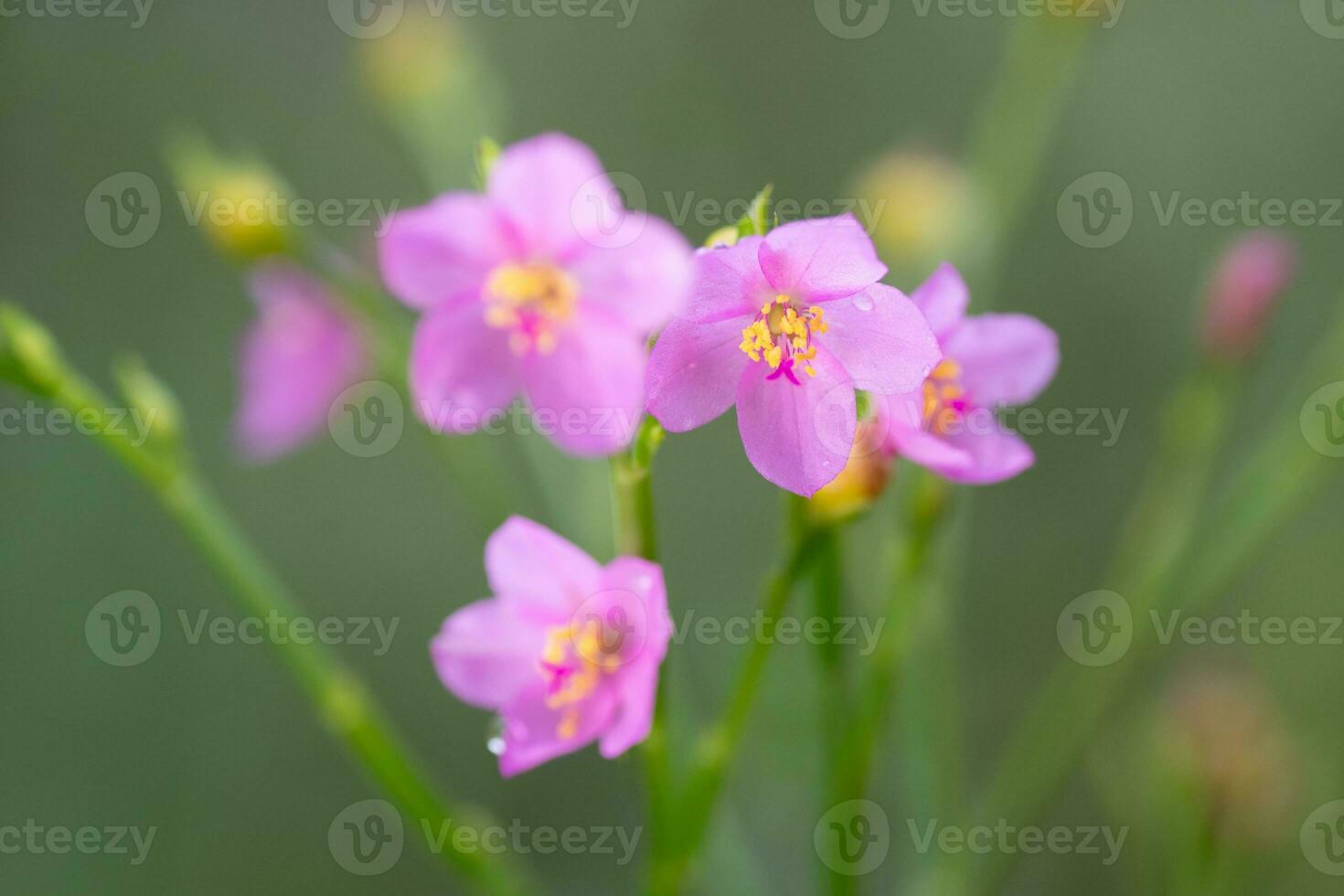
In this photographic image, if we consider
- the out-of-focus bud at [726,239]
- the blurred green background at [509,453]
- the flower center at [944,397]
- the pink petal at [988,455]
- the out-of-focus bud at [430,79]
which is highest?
the out-of-focus bud at [430,79]

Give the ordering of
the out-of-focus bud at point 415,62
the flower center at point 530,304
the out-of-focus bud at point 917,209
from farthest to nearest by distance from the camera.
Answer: the out-of-focus bud at point 415,62 → the out-of-focus bud at point 917,209 → the flower center at point 530,304

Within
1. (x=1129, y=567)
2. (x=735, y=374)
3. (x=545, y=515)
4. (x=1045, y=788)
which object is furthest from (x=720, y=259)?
(x=1045, y=788)

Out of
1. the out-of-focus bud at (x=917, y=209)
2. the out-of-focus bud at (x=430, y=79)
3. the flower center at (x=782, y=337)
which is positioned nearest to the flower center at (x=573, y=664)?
the flower center at (x=782, y=337)

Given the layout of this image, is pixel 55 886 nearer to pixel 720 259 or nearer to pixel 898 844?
pixel 898 844

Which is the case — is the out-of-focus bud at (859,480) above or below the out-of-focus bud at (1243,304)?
above

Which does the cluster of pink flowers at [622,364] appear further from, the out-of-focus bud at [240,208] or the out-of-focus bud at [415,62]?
the out-of-focus bud at [415,62]

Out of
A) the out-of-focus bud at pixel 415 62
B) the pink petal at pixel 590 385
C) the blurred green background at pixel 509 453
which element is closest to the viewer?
the pink petal at pixel 590 385

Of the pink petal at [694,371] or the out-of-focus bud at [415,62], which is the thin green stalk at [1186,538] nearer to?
the pink petal at [694,371]

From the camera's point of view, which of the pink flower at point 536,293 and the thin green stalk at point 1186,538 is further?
the thin green stalk at point 1186,538

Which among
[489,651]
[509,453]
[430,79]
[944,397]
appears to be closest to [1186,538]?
[944,397]
